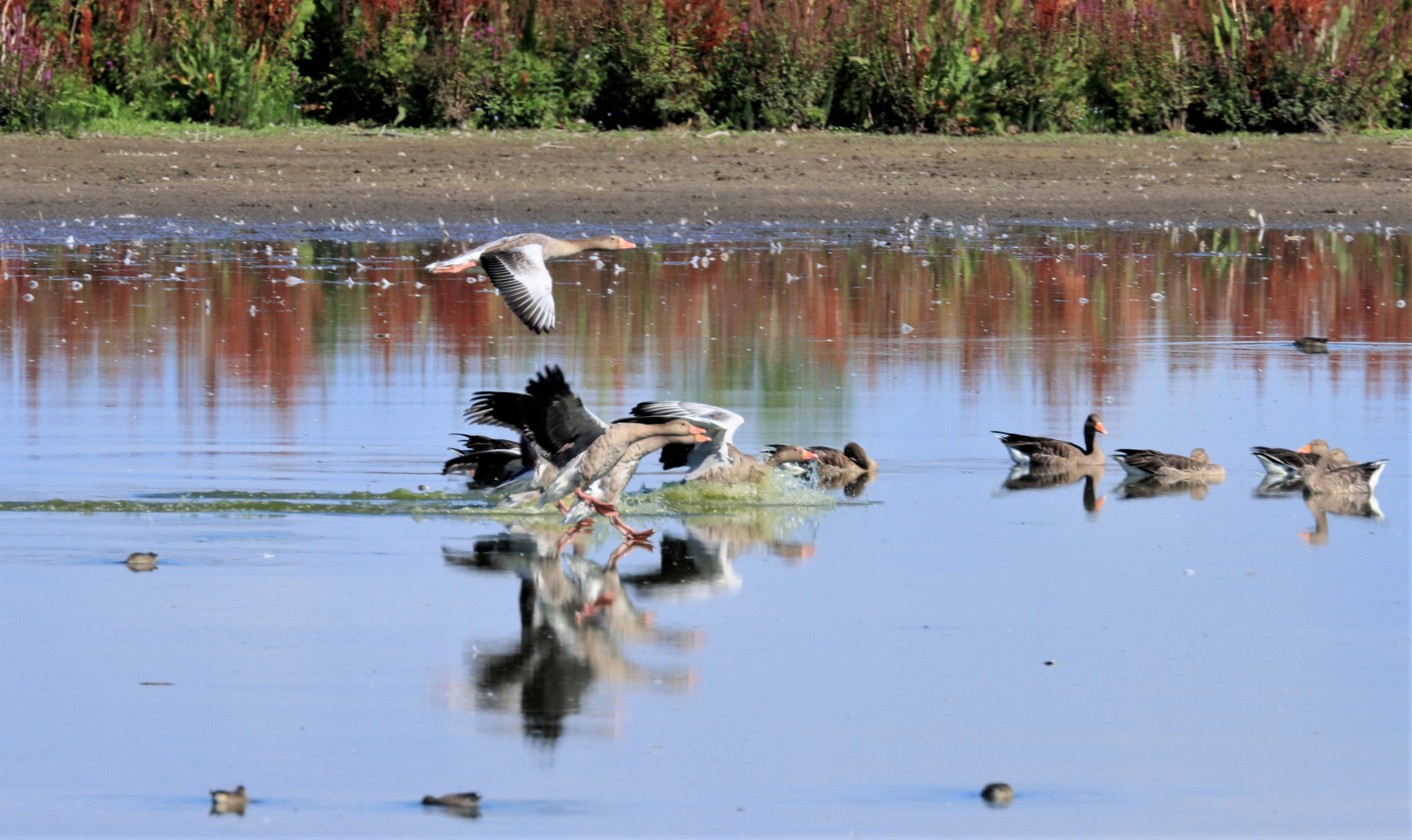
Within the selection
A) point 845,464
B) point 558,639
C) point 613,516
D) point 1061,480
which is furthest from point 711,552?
point 1061,480

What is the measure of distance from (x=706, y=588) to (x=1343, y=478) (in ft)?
10.9

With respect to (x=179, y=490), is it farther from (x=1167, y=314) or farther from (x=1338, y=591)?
(x=1167, y=314)

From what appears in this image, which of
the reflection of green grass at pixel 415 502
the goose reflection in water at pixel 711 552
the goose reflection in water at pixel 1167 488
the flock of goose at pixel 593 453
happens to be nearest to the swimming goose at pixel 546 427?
the flock of goose at pixel 593 453

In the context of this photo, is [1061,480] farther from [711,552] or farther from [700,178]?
[700,178]

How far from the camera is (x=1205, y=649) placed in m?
6.85

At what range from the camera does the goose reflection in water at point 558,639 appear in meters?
6.31

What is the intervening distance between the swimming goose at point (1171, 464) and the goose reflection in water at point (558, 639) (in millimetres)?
2563

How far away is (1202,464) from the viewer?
9945mm

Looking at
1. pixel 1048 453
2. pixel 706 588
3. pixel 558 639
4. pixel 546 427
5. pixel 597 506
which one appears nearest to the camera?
pixel 558 639

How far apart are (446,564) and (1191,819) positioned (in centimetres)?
344

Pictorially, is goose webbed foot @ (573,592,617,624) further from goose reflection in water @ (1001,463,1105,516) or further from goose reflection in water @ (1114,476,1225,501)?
goose reflection in water @ (1114,476,1225,501)

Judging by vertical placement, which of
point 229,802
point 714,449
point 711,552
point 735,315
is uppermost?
point 735,315

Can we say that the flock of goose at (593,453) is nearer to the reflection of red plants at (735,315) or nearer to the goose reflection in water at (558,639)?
the goose reflection in water at (558,639)

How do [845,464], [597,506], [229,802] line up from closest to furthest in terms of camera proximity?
1. [229,802]
2. [597,506]
3. [845,464]
